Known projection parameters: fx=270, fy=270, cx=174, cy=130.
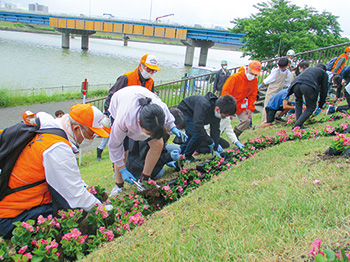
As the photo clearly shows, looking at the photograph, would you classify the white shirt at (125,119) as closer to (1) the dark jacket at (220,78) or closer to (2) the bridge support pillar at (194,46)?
(1) the dark jacket at (220,78)

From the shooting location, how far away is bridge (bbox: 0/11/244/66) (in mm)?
41528

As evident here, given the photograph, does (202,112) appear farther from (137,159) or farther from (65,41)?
(65,41)

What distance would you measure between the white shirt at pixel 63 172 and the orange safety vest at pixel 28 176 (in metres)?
0.07

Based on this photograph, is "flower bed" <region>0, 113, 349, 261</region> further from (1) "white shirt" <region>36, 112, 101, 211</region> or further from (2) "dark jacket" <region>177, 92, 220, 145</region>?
(2) "dark jacket" <region>177, 92, 220, 145</region>

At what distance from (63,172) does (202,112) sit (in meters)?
2.56

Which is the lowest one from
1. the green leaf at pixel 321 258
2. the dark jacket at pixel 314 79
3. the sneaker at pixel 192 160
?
the sneaker at pixel 192 160

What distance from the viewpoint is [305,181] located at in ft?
9.16

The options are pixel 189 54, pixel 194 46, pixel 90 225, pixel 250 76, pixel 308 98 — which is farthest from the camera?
pixel 189 54

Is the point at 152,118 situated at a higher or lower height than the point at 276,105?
higher

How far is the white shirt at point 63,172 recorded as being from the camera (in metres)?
2.37

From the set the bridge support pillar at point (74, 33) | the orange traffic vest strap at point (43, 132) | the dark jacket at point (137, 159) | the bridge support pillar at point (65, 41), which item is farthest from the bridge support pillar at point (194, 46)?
the orange traffic vest strap at point (43, 132)

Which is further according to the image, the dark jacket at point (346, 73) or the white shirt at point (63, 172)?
the dark jacket at point (346, 73)

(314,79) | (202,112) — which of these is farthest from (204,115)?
(314,79)

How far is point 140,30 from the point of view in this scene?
46.0 meters
